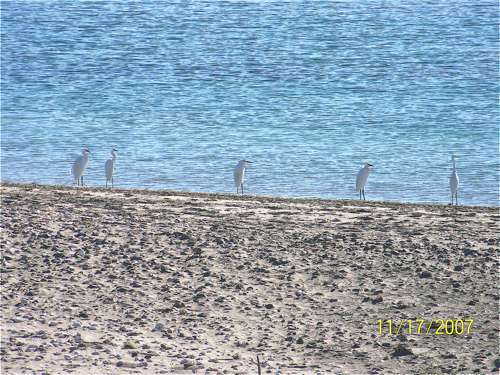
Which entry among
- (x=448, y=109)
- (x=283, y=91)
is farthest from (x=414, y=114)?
(x=283, y=91)

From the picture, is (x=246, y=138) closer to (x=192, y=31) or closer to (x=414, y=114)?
(x=414, y=114)

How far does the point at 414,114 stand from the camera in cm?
2228

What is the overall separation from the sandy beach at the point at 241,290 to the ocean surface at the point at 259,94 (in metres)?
4.86

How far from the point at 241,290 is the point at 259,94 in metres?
16.3

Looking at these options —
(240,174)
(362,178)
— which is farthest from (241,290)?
(240,174)

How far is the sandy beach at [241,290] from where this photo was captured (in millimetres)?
7297

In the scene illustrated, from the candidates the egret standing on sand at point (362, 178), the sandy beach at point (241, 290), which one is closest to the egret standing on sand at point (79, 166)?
the egret standing on sand at point (362, 178)

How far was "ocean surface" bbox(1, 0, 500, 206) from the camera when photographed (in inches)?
676

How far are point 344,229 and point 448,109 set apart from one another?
504 inches

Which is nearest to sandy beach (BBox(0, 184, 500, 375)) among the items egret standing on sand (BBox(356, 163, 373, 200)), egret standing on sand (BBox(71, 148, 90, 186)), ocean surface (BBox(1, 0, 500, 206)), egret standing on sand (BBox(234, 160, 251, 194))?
egret standing on sand (BBox(356, 163, 373, 200))

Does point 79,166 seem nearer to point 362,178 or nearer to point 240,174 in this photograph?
point 240,174

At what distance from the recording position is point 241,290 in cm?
862

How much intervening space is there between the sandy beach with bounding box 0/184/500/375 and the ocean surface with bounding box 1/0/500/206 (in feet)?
15.9

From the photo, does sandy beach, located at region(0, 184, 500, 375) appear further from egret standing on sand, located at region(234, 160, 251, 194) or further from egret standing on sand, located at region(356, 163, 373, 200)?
egret standing on sand, located at region(234, 160, 251, 194)
